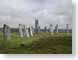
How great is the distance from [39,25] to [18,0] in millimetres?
298

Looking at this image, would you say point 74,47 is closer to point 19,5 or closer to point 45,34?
point 45,34

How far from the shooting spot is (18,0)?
3.09 feet

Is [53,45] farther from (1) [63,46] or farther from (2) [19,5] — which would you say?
(2) [19,5]

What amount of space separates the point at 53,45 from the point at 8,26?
1.47 ft

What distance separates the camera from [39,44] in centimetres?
95

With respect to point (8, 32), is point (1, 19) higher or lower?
higher

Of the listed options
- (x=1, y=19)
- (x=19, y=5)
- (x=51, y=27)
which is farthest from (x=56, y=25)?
(x=1, y=19)

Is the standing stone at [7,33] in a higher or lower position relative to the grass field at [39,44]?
higher

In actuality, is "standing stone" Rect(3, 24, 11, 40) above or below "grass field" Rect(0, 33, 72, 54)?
above

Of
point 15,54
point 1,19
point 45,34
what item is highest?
point 1,19

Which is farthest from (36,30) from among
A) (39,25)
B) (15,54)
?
(15,54)

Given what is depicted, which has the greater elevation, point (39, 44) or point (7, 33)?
point (7, 33)

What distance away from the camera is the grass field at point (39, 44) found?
942mm

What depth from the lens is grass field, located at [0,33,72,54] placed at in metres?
0.94
